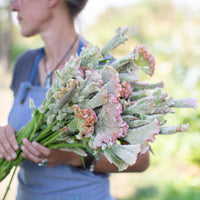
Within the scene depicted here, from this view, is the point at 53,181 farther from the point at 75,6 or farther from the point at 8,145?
the point at 75,6

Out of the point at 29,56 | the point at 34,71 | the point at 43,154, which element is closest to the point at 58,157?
the point at 43,154

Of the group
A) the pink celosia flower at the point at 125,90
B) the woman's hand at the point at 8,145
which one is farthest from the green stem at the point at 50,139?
the pink celosia flower at the point at 125,90

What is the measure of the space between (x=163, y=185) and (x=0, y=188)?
1941 mm

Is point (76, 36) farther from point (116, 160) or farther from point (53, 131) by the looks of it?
point (116, 160)

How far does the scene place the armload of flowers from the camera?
865 mm

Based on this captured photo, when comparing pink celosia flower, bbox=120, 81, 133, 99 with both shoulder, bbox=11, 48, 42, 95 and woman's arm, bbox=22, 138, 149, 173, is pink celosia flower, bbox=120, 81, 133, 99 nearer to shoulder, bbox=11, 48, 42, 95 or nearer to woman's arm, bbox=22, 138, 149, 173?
woman's arm, bbox=22, 138, 149, 173

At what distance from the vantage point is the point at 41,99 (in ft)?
4.54

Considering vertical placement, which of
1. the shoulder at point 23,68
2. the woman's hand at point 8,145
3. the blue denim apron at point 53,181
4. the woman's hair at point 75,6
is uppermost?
the woman's hair at point 75,6

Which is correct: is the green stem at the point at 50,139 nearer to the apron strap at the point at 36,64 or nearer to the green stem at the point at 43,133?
the green stem at the point at 43,133

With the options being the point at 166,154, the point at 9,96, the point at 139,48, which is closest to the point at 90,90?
the point at 139,48

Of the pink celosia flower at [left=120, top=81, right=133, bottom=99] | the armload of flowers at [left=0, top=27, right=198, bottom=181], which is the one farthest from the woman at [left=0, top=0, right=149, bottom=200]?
the pink celosia flower at [left=120, top=81, right=133, bottom=99]

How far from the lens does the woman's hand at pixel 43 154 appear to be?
107 cm

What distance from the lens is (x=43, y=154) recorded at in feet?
3.59

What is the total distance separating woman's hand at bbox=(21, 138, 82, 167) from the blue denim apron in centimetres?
9
